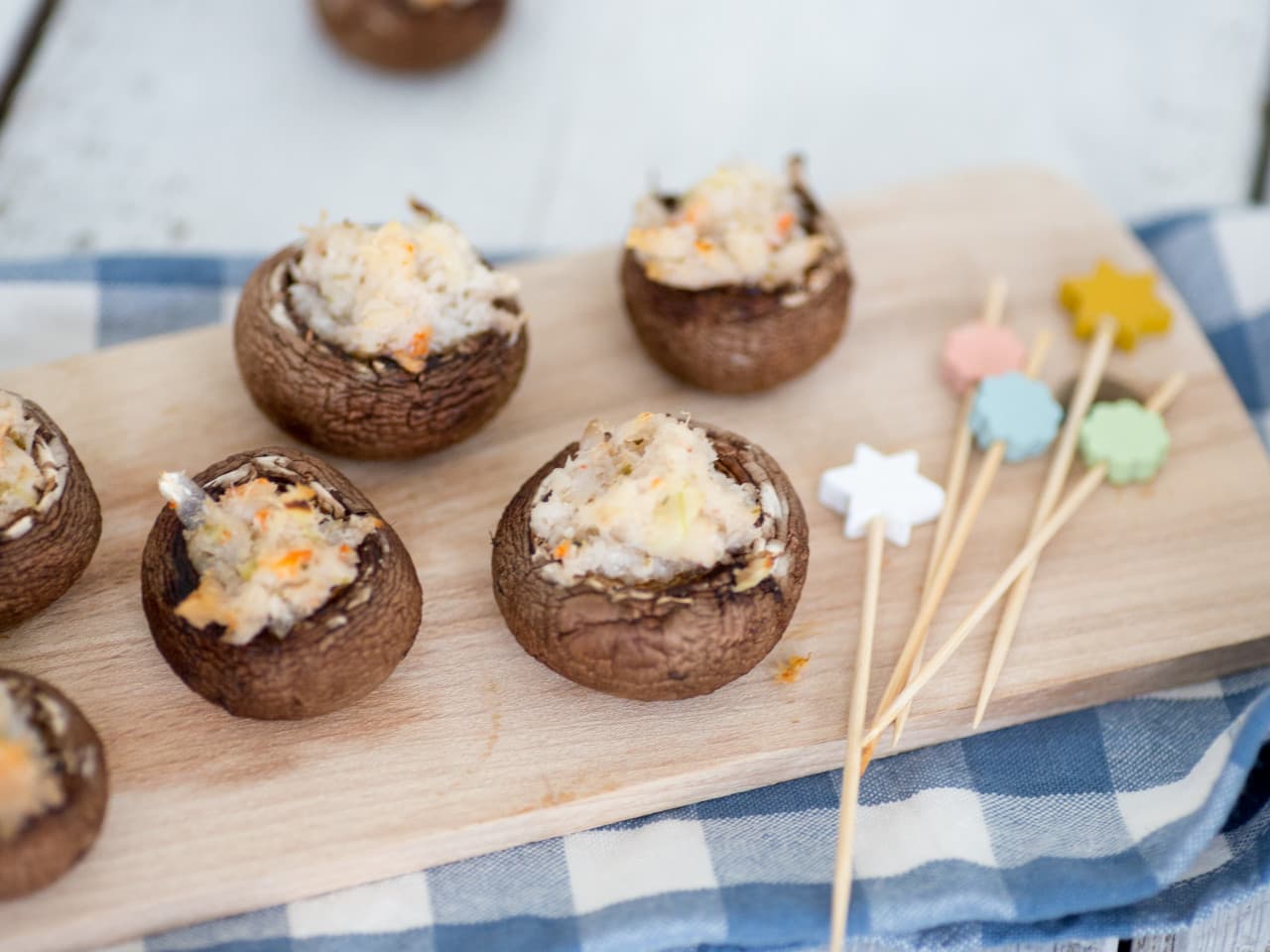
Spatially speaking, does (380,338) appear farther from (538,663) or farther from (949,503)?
(949,503)

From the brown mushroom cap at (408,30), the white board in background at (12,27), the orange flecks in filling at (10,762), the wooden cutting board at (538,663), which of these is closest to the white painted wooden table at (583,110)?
the white board in background at (12,27)

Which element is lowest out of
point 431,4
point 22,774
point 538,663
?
point 538,663

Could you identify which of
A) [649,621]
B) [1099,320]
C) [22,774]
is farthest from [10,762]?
[1099,320]

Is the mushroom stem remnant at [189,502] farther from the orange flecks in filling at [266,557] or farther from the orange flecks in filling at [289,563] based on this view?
the orange flecks in filling at [289,563]

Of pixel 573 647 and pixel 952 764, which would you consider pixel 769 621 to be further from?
pixel 952 764

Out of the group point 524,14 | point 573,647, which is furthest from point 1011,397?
point 524,14

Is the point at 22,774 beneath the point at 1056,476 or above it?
→ beneath

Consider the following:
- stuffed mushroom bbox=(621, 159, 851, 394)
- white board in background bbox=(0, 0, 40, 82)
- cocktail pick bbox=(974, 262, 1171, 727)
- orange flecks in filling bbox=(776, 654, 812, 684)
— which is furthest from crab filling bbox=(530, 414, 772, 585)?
white board in background bbox=(0, 0, 40, 82)

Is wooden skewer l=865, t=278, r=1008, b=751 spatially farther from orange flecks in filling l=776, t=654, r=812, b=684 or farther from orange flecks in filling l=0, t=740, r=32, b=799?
orange flecks in filling l=0, t=740, r=32, b=799
